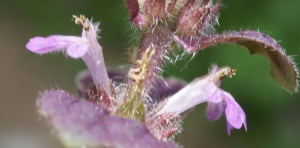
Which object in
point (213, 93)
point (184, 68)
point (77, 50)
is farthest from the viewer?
point (184, 68)

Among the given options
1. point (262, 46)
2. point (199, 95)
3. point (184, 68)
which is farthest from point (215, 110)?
point (184, 68)

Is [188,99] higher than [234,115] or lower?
higher

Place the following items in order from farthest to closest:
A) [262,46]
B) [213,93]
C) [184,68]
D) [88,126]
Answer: [184,68] < [262,46] < [213,93] < [88,126]

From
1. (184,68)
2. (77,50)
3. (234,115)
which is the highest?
(184,68)

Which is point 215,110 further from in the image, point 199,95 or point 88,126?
point 88,126

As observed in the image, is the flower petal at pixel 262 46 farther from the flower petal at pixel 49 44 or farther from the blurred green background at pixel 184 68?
the blurred green background at pixel 184 68

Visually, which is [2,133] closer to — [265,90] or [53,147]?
[53,147]
